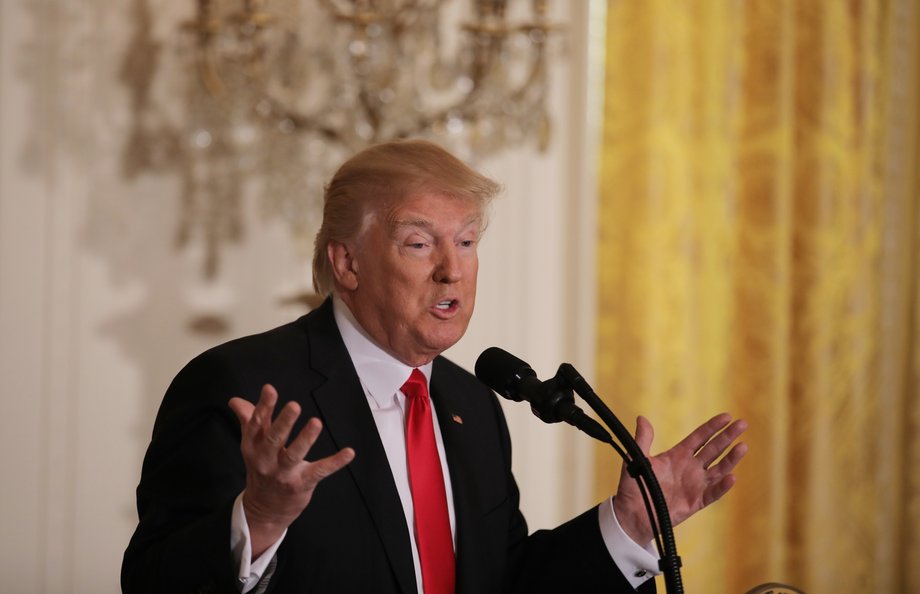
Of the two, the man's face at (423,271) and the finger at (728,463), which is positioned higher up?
the man's face at (423,271)

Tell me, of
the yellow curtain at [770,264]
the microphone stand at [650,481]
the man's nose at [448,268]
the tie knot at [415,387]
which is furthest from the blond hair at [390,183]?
the yellow curtain at [770,264]

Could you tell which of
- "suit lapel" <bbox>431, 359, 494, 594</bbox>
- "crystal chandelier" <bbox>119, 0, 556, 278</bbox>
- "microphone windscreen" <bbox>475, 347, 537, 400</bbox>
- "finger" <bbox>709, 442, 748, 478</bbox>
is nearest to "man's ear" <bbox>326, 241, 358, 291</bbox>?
"suit lapel" <bbox>431, 359, 494, 594</bbox>

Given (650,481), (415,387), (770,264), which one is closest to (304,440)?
(650,481)

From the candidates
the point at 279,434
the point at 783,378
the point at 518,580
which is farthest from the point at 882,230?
the point at 279,434

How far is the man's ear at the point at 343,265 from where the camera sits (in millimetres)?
2006

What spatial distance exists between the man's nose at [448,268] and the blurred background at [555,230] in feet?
4.77

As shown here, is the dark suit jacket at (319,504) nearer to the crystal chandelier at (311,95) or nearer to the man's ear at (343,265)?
the man's ear at (343,265)

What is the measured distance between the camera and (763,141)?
12.5 feet

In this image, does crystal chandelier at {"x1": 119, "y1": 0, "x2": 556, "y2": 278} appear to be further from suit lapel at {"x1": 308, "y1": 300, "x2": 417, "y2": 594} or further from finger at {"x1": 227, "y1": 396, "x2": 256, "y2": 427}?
finger at {"x1": 227, "y1": 396, "x2": 256, "y2": 427}

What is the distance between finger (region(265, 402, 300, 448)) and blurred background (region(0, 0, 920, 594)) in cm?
187

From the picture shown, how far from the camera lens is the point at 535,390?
1607 mm

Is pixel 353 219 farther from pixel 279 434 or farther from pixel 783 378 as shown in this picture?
pixel 783 378

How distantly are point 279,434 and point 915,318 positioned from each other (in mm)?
3126

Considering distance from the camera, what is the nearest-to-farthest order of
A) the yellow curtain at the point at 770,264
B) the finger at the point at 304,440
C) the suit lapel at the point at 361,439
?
the finger at the point at 304,440 < the suit lapel at the point at 361,439 < the yellow curtain at the point at 770,264
